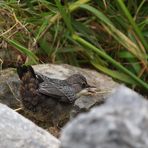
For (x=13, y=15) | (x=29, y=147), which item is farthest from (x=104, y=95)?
(x=29, y=147)

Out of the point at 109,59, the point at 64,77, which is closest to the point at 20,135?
the point at 109,59

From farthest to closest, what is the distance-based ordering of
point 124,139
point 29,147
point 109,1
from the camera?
point 109,1
point 29,147
point 124,139

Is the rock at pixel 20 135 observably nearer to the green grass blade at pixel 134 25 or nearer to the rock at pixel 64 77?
the rock at pixel 64 77

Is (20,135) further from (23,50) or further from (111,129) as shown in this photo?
(23,50)

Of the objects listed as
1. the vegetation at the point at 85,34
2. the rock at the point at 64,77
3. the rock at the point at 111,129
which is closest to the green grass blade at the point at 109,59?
the vegetation at the point at 85,34

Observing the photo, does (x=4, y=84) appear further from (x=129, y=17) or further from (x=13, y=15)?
(x=129, y=17)

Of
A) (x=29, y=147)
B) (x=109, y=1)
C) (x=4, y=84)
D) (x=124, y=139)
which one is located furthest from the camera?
(x=109, y=1)
